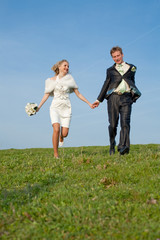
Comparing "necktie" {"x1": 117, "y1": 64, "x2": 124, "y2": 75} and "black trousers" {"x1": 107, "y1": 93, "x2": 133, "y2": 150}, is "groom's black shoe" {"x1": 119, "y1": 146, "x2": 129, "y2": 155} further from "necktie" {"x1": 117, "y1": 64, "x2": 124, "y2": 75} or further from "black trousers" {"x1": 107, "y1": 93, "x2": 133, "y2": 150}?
"necktie" {"x1": 117, "y1": 64, "x2": 124, "y2": 75}

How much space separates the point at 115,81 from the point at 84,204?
5958 mm

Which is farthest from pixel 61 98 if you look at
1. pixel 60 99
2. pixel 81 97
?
pixel 81 97

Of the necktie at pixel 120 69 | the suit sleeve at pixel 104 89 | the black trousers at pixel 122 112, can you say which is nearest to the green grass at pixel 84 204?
the black trousers at pixel 122 112

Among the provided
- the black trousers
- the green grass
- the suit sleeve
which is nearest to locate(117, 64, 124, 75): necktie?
the suit sleeve

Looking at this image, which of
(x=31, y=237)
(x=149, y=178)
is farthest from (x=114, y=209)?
(x=149, y=178)

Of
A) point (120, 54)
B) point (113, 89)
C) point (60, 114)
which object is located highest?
point (120, 54)

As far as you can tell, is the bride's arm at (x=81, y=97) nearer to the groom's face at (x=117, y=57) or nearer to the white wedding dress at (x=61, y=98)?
the white wedding dress at (x=61, y=98)

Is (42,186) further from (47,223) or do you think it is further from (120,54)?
(120,54)

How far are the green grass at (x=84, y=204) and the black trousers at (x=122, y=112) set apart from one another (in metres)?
2.37

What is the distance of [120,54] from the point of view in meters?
9.60

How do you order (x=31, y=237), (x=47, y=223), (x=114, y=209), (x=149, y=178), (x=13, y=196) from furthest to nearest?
(x=149, y=178)
(x=13, y=196)
(x=114, y=209)
(x=47, y=223)
(x=31, y=237)

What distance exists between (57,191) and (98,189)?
77 cm

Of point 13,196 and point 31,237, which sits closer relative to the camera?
point 31,237

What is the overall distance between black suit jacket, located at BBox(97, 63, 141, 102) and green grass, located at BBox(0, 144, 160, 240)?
3287mm
